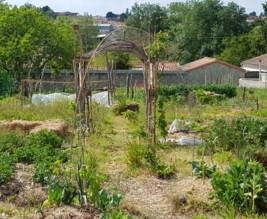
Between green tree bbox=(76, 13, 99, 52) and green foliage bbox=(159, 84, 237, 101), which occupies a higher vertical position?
green tree bbox=(76, 13, 99, 52)

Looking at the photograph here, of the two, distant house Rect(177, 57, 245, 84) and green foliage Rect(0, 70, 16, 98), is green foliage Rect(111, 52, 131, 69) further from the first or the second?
green foliage Rect(0, 70, 16, 98)

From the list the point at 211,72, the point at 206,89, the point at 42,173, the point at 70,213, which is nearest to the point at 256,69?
the point at 211,72

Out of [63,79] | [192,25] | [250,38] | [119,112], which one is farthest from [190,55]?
[119,112]

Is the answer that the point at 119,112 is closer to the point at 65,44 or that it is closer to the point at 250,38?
the point at 65,44

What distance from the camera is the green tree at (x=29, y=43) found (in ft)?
80.6

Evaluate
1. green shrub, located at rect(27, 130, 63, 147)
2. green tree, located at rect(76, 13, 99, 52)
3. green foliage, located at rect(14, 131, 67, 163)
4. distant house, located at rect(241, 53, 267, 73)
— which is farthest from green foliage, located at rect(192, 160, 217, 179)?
green tree, located at rect(76, 13, 99, 52)

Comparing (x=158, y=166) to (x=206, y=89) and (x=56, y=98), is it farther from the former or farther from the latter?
(x=206, y=89)

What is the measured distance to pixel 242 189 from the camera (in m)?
5.59

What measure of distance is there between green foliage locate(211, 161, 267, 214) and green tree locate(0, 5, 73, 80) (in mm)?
19649

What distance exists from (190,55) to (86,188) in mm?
44187

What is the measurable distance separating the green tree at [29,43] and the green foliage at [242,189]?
64.5 feet

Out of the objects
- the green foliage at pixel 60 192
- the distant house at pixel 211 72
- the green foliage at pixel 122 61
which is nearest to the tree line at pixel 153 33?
the distant house at pixel 211 72

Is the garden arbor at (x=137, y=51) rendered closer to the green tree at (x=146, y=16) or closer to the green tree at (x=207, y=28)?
the green tree at (x=207, y=28)

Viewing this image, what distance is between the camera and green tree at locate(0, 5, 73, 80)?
24578 millimetres
